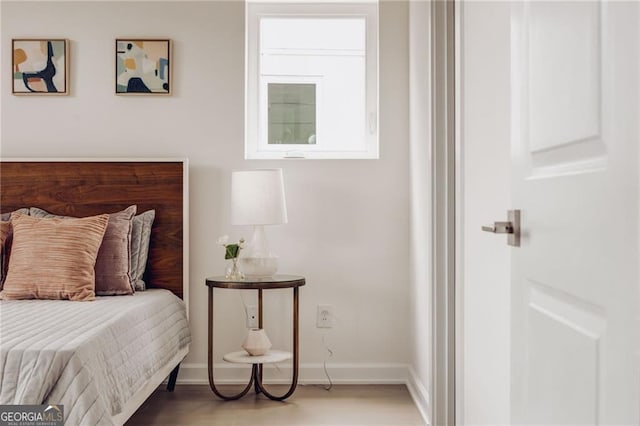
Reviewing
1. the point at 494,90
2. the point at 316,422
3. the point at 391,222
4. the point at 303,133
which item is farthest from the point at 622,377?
the point at 303,133

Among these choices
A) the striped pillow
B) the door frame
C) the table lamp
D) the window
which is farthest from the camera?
the window

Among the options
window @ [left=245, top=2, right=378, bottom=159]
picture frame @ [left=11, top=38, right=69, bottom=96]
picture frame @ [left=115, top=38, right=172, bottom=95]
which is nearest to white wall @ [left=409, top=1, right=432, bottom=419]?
window @ [left=245, top=2, right=378, bottom=159]

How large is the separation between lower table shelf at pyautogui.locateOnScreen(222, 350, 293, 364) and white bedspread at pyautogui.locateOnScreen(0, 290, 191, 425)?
0.35 m

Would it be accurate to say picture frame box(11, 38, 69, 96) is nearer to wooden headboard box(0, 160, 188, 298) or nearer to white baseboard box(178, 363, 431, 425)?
wooden headboard box(0, 160, 188, 298)

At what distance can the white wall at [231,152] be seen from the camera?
3717 mm

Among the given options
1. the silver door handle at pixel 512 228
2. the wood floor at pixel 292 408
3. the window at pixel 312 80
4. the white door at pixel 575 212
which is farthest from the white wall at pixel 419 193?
the white door at pixel 575 212

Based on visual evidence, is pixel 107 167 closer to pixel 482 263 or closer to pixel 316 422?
pixel 316 422

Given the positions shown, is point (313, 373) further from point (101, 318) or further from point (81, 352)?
point (81, 352)

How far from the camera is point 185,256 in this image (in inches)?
141

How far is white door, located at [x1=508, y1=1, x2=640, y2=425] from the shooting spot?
931 millimetres

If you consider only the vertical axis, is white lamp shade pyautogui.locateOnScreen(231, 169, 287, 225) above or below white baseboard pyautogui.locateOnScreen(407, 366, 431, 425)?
above

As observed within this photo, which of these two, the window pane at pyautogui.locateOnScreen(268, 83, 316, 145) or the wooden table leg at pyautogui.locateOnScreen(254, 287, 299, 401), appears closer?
the wooden table leg at pyautogui.locateOnScreen(254, 287, 299, 401)

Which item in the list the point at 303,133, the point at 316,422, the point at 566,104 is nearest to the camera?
the point at 566,104

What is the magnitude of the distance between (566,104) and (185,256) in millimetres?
2720
